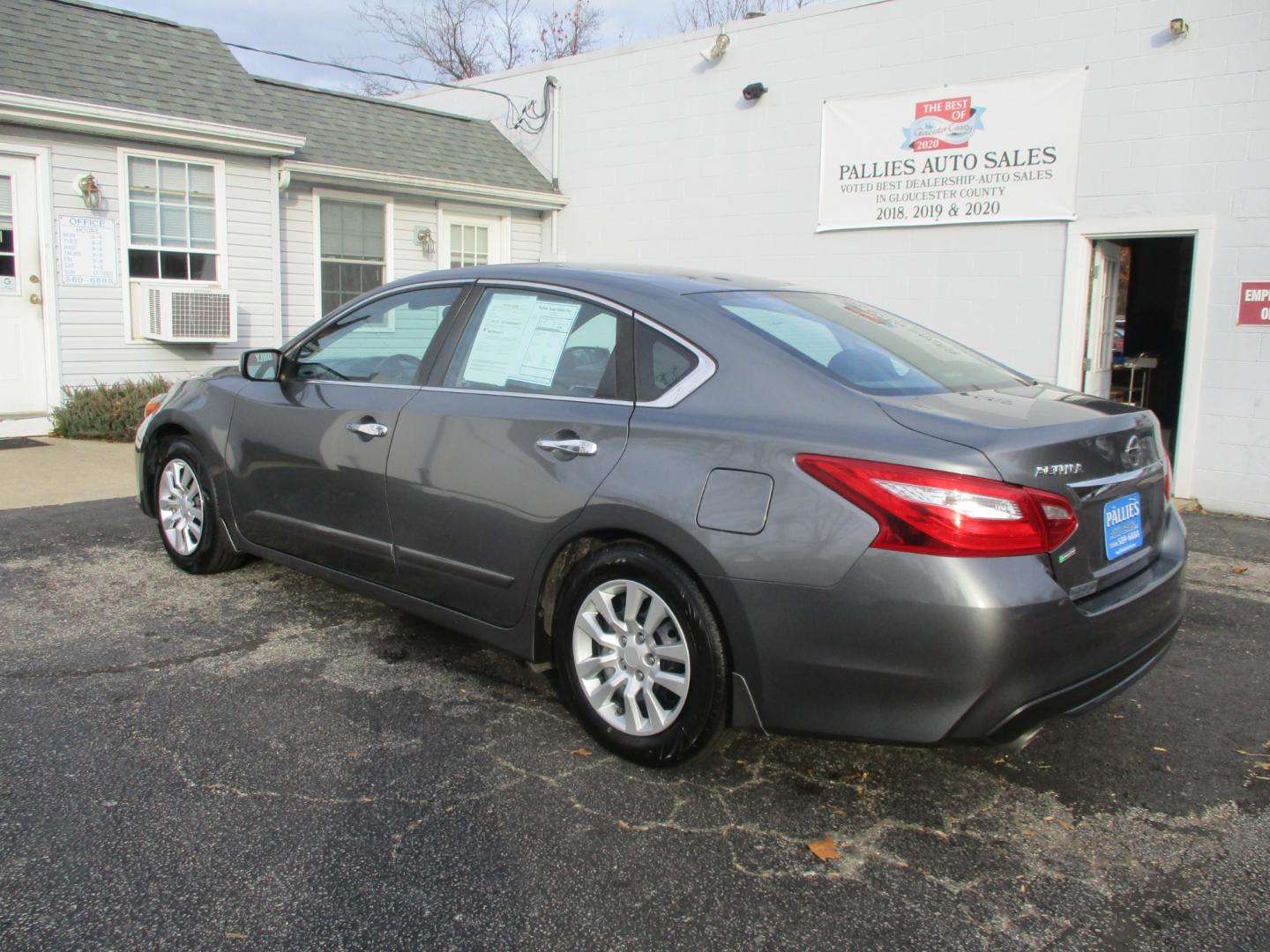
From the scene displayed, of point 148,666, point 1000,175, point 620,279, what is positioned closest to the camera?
point 620,279

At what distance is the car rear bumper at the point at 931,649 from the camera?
258cm

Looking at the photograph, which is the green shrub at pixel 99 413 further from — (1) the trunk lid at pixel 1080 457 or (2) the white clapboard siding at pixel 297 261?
(1) the trunk lid at pixel 1080 457

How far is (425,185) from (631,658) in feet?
34.2

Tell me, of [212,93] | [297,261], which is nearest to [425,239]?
[297,261]

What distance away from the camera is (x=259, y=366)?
4648 mm

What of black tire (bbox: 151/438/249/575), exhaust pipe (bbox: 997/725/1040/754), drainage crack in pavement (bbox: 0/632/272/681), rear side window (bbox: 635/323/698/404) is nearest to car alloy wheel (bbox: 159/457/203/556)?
black tire (bbox: 151/438/249/575)

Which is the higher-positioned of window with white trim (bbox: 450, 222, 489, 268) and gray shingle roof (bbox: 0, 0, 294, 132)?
gray shingle roof (bbox: 0, 0, 294, 132)

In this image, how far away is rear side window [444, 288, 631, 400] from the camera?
3398 mm

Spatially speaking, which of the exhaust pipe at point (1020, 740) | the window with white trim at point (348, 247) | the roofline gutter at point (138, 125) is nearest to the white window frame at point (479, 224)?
the window with white trim at point (348, 247)

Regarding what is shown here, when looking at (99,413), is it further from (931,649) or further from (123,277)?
(931,649)

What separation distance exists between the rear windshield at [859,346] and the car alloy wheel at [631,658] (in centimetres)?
89

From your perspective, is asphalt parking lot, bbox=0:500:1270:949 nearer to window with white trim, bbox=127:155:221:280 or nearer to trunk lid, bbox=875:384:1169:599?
trunk lid, bbox=875:384:1169:599

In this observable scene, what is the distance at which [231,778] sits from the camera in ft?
10.1

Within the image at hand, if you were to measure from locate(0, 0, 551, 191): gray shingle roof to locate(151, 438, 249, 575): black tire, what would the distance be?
599 cm
